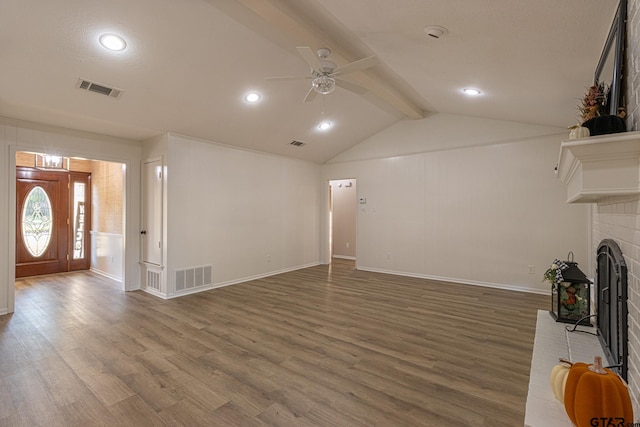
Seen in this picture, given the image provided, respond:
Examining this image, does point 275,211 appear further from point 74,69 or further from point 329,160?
point 74,69

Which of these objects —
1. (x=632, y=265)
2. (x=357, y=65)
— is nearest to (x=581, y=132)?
(x=632, y=265)

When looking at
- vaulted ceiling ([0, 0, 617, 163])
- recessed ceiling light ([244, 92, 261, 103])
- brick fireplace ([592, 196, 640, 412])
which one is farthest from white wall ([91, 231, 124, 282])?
brick fireplace ([592, 196, 640, 412])

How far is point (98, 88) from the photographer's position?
3.53 m

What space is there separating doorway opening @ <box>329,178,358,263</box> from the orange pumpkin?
291 inches

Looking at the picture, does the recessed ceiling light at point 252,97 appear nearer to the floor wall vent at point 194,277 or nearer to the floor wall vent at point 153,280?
the floor wall vent at point 194,277

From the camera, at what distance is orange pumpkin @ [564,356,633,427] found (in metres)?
1.38

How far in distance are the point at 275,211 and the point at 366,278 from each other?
2422 mm

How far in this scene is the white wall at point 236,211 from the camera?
503cm

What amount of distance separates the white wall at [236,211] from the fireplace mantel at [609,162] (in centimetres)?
498

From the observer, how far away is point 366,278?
6215mm

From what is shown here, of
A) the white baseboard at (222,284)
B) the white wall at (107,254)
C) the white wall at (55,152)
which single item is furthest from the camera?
the white wall at (107,254)

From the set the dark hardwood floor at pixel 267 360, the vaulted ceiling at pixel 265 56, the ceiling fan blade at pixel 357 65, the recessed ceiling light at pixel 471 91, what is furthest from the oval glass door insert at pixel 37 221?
the recessed ceiling light at pixel 471 91

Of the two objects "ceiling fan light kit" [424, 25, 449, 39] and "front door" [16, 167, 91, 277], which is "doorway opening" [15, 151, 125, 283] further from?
"ceiling fan light kit" [424, 25, 449, 39]

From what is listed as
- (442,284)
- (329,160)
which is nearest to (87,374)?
(442,284)
